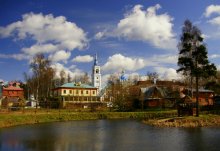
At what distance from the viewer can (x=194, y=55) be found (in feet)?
167

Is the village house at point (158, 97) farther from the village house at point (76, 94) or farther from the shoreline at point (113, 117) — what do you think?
the shoreline at point (113, 117)

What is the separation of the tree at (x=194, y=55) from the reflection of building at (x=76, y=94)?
50.6 m

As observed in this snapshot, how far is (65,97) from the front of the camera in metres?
97.6

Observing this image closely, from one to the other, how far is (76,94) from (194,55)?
188 ft

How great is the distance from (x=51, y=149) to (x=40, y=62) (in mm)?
60990

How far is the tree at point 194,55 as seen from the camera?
5031cm

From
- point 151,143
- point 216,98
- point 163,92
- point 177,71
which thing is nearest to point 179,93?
point 163,92

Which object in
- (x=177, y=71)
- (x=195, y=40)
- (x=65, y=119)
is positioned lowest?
(x=65, y=119)

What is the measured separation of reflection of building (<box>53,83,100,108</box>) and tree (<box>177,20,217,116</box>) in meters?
50.6

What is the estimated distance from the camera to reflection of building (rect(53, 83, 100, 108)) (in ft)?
322

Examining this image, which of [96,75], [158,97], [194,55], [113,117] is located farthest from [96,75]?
[194,55]

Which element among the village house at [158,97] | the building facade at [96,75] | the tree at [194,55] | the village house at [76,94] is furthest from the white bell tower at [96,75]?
the tree at [194,55]

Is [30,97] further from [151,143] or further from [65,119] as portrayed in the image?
[151,143]

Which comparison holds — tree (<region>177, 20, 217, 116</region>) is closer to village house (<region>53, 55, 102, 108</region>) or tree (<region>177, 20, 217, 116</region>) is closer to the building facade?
village house (<region>53, 55, 102, 108</region>)
